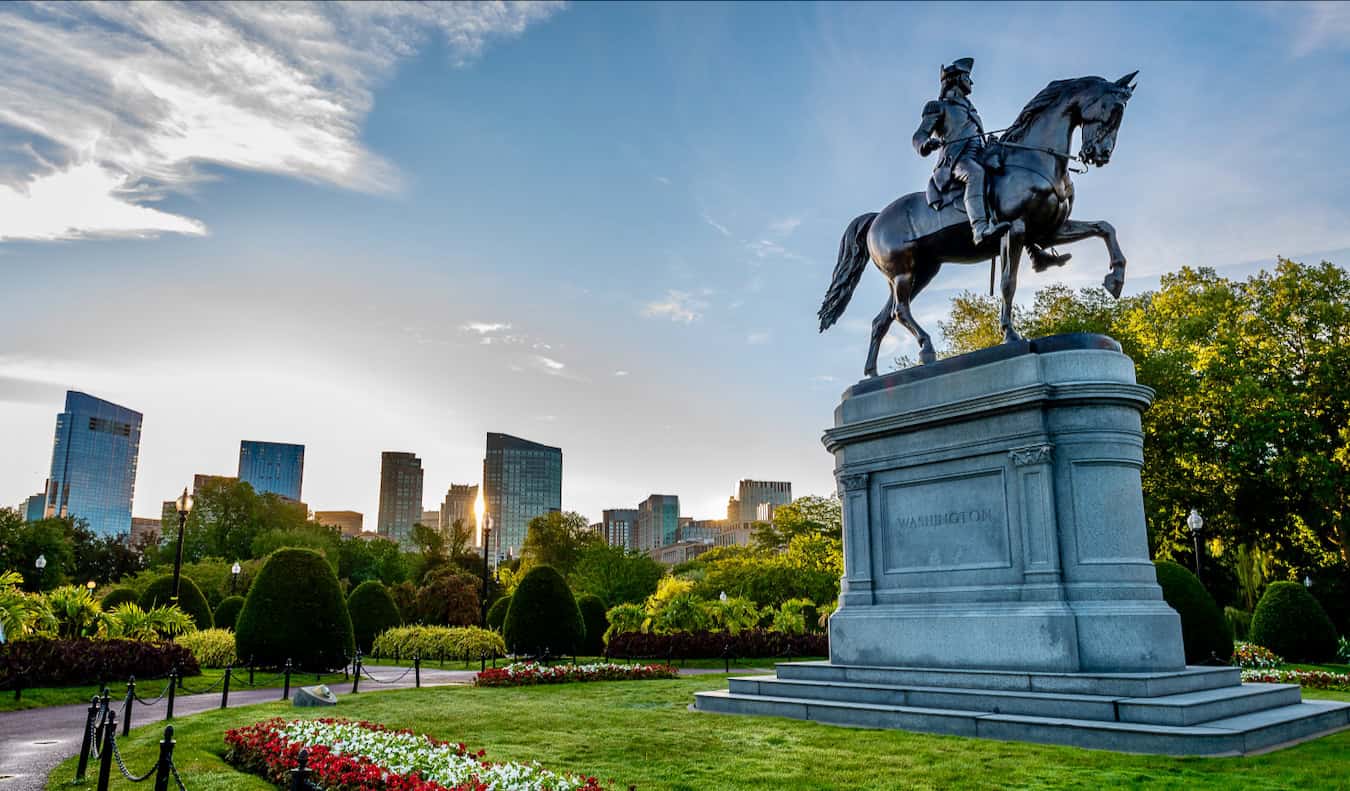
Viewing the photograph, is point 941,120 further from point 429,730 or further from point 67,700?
point 67,700

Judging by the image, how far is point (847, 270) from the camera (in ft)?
49.6

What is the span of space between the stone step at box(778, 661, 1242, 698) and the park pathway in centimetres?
958

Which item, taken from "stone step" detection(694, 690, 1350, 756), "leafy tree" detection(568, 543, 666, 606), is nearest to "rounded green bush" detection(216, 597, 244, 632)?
"leafy tree" detection(568, 543, 666, 606)

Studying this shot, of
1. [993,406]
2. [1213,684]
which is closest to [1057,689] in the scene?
[1213,684]

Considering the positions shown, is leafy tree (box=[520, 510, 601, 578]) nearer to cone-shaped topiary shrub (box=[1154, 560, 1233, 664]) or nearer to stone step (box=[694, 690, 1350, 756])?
cone-shaped topiary shrub (box=[1154, 560, 1233, 664])

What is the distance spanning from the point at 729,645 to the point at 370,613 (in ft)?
51.9

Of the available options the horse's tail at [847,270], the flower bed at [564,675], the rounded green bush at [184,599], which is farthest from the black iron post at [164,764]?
the rounded green bush at [184,599]

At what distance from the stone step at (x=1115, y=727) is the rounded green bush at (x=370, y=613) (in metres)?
27.3

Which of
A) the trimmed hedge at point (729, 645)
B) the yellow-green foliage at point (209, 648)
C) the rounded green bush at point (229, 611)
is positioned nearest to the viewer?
the yellow-green foliage at point (209, 648)

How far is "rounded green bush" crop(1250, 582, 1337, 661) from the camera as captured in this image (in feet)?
80.5

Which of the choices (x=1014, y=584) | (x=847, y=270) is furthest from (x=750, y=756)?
(x=847, y=270)

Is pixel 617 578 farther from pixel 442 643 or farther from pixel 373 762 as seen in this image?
pixel 373 762

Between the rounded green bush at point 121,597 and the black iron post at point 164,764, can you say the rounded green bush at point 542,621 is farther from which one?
the black iron post at point 164,764

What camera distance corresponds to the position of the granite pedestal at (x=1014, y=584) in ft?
30.5
